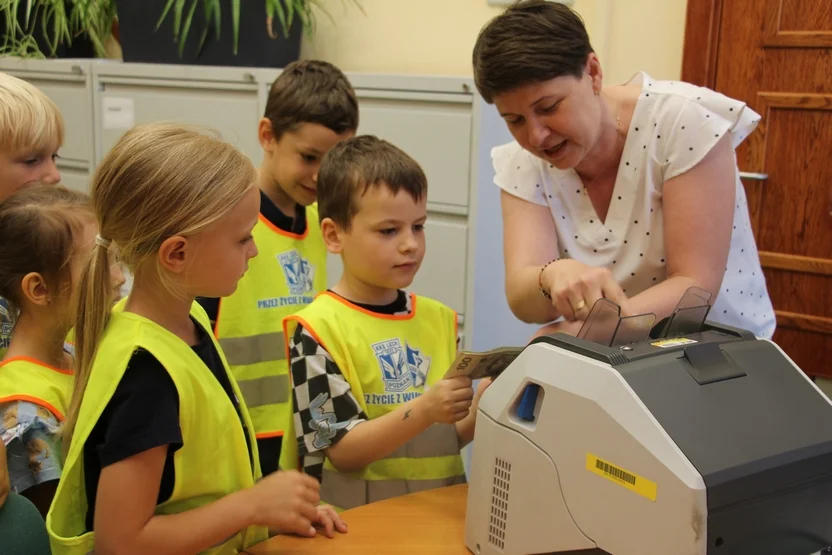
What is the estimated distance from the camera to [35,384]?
4.52 ft

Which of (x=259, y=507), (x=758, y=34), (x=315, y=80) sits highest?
(x=758, y=34)

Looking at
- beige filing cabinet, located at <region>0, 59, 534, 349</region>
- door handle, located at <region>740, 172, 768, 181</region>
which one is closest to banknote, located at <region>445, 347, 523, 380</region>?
beige filing cabinet, located at <region>0, 59, 534, 349</region>

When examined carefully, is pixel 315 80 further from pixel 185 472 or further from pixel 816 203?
pixel 816 203

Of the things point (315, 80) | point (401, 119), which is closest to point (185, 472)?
point (315, 80)

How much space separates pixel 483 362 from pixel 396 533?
10.9 inches

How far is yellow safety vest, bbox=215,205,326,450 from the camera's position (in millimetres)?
1791

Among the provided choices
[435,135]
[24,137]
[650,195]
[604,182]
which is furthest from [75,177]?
[650,195]

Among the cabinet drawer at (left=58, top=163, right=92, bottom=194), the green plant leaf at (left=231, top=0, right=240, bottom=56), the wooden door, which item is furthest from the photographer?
the cabinet drawer at (left=58, top=163, right=92, bottom=194)

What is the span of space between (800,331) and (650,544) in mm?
2061

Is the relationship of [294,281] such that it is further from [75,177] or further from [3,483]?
[75,177]

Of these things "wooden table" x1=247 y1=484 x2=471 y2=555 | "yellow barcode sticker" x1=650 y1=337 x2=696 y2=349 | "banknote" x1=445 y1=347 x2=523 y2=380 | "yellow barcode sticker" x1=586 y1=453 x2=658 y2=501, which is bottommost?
"wooden table" x1=247 y1=484 x2=471 y2=555

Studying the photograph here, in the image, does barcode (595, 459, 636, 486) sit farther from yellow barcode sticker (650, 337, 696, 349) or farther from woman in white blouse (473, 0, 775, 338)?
woman in white blouse (473, 0, 775, 338)

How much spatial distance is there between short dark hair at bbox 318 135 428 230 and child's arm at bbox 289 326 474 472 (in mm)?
262

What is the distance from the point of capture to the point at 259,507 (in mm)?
1102
